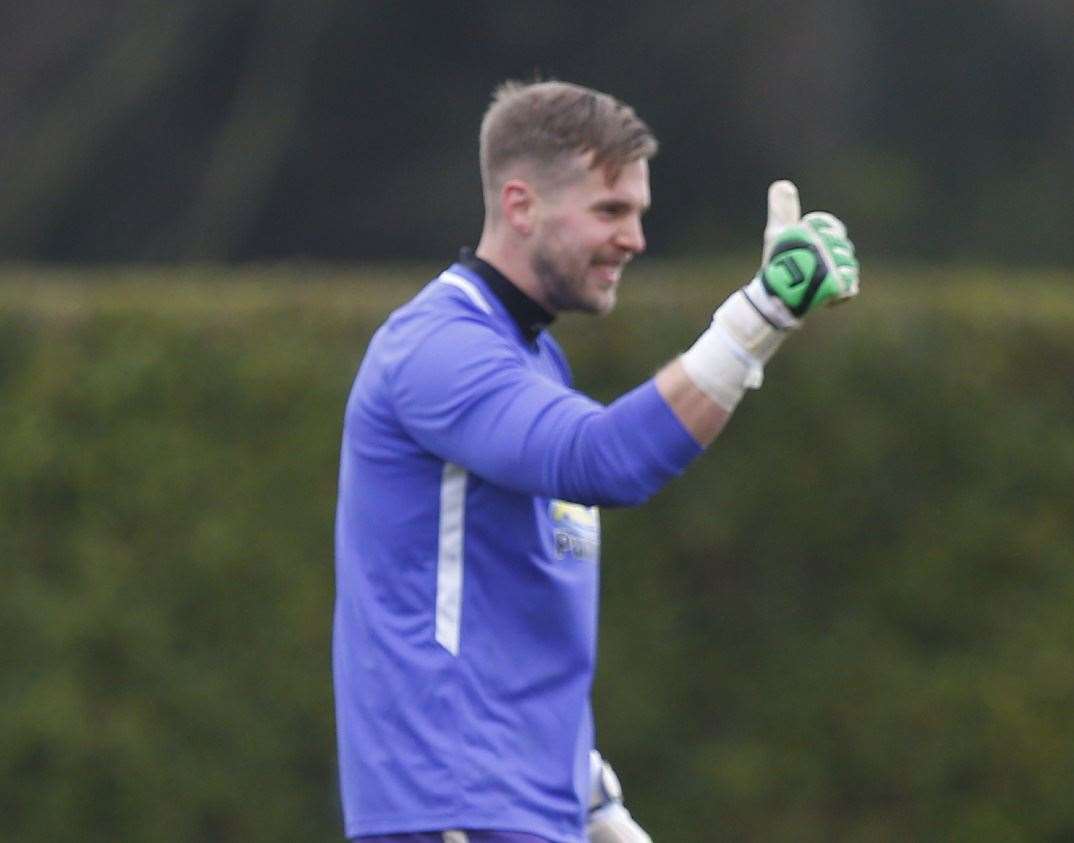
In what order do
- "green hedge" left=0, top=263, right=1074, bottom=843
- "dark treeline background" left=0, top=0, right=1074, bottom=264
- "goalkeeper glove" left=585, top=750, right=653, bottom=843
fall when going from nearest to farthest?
"goalkeeper glove" left=585, top=750, right=653, bottom=843
"green hedge" left=0, top=263, right=1074, bottom=843
"dark treeline background" left=0, top=0, right=1074, bottom=264

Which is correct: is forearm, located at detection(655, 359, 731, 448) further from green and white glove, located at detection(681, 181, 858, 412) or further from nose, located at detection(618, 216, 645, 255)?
nose, located at detection(618, 216, 645, 255)

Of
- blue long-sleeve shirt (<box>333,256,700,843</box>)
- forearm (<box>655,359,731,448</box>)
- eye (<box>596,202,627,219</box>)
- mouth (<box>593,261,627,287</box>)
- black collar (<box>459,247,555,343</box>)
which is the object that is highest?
eye (<box>596,202,627,219</box>)

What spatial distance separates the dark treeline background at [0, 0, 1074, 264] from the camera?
1884cm

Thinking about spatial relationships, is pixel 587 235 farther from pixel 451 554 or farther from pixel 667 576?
pixel 667 576

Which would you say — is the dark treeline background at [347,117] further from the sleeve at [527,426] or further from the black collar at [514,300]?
the sleeve at [527,426]

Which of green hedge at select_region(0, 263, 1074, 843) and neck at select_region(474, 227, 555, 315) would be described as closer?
neck at select_region(474, 227, 555, 315)

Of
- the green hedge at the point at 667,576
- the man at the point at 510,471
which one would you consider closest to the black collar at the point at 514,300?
the man at the point at 510,471

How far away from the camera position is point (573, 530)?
173 inches

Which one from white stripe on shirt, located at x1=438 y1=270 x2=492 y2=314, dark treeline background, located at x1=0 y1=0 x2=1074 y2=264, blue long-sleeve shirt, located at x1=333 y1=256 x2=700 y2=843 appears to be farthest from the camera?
dark treeline background, located at x1=0 y1=0 x2=1074 y2=264

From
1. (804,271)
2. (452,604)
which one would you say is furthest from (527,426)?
(804,271)

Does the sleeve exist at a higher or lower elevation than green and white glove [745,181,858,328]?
lower

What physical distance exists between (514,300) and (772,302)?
2.22 ft

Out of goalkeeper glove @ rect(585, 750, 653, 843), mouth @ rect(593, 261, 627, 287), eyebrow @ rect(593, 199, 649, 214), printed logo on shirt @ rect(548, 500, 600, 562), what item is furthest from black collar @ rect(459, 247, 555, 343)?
goalkeeper glove @ rect(585, 750, 653, 843)

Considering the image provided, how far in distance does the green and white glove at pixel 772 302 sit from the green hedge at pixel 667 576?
157 inches
